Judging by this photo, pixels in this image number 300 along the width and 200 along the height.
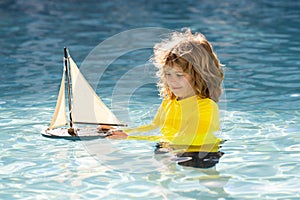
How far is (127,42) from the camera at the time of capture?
9.82 m

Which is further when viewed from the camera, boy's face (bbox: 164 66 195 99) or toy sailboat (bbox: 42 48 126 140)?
toy sailboat (bbox: 42 48 126 140)

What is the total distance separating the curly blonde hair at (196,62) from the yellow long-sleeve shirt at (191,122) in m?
0.08

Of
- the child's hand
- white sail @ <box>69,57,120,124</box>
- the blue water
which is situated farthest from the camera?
white sail @ <box>69,57,120,124</box>

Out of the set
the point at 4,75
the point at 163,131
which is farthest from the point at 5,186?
the point at 4,75

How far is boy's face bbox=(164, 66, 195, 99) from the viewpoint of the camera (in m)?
4.23

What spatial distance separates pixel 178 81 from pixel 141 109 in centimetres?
183

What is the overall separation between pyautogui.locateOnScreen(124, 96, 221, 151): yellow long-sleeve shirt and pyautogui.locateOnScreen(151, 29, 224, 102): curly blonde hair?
85 millimetres

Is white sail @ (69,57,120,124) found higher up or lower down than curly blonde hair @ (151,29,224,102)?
lower down

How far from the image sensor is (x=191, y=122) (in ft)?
13.7

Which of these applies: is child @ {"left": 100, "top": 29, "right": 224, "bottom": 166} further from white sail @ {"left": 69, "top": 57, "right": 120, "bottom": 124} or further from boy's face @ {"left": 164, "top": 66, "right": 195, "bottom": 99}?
white sail @ {"left": 69, "top": 57, "right": 120, "bottom": 124}

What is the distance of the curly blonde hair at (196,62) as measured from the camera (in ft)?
13.8

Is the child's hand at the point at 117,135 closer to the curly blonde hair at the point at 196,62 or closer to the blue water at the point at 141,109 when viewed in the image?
the blue water at the point at 141,109

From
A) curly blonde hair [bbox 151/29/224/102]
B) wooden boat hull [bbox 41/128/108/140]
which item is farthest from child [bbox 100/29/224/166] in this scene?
wooden boat hull [bbox 41/128/108/140]

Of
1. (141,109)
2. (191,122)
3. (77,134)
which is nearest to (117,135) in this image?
(77,134)
